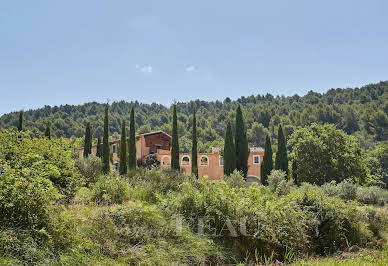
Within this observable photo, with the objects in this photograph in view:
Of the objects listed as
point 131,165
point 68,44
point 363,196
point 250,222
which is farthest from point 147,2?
point 131,165

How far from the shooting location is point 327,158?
23266mm

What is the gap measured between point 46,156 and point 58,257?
159 inches

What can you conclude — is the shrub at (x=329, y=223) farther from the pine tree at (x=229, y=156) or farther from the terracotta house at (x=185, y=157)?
the terracotta house at (x=185, y=157)

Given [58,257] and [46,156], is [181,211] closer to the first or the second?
[58,257]

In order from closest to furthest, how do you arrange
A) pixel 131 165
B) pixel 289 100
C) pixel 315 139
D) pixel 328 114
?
pixel 315 139 → pixel 131 165 → pixel 328 114 → pixel 289 100

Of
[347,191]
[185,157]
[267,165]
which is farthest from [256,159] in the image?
[347,191]

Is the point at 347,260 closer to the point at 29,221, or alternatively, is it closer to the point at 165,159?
the point at 29,221

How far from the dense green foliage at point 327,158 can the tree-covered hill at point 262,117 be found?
2110 cm

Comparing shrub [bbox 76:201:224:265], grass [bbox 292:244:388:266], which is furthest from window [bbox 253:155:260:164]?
shrub [bbox 76:201:224:265]

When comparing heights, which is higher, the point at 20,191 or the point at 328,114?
the point at 328,114

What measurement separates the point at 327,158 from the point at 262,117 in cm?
4158

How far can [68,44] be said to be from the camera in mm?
11844

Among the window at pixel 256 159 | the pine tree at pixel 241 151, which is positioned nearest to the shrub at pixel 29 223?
the pine tree at pixel 241 151

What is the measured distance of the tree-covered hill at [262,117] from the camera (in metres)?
52.4
